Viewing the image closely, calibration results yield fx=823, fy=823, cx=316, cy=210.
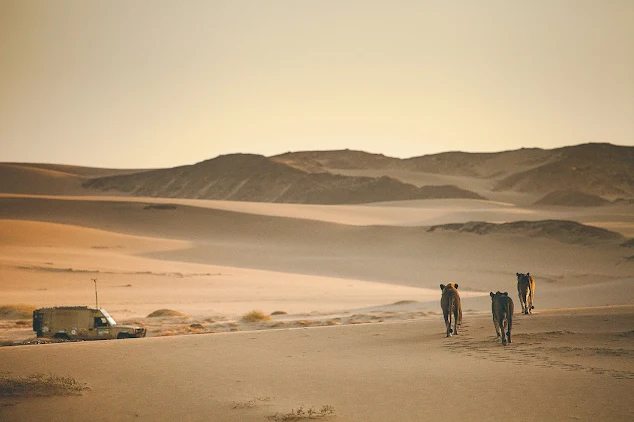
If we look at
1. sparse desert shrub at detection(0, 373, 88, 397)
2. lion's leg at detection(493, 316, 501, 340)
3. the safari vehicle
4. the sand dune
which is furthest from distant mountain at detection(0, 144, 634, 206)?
sparse desert shrub at detection(0, 373, 88, 397)

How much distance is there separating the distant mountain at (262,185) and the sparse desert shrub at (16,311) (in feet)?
444

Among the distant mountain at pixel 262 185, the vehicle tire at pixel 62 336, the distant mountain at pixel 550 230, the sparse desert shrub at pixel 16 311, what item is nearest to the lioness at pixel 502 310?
the vehicle tire at pixel 62 336

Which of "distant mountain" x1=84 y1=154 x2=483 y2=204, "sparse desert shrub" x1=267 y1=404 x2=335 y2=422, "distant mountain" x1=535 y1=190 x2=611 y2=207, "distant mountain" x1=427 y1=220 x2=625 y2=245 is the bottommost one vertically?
"sparse desert shrub" x1=267 y1=404 x2=335 y2=422

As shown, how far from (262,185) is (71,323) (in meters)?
163

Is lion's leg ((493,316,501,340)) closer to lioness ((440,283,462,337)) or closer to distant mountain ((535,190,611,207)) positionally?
lioness ((440,283,462,337))

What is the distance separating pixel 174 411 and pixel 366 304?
24543mm

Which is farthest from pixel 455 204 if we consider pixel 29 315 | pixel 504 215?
pixel 29 315

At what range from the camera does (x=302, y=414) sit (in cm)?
979

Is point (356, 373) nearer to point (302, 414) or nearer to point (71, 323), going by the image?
point (302, 414)

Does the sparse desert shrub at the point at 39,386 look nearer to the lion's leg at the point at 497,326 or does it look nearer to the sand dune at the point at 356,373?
the sand dune at the point at 356,373

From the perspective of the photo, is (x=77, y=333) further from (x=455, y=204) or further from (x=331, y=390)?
(x=455, y=204)

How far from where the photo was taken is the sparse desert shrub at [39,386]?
1115 centimetres

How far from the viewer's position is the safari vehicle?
18.3 meters

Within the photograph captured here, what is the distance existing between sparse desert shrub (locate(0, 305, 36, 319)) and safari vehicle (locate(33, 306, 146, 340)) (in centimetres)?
1036
